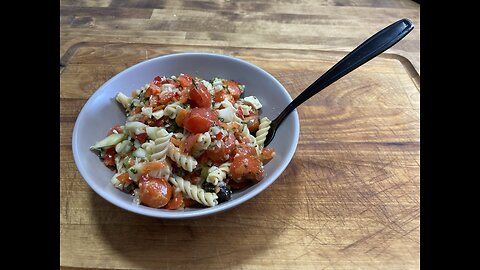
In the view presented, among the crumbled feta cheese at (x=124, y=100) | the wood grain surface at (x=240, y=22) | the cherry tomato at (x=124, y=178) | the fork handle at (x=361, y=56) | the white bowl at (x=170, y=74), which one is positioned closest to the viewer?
the white bowl at (x=170, y=74)

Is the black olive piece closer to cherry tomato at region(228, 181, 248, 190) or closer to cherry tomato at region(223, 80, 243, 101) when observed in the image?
cherry tomato at region(228, 181, 248, 190)

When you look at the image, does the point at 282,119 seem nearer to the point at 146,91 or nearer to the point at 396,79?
the point at 146,91

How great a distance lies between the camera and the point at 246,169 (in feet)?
5.70

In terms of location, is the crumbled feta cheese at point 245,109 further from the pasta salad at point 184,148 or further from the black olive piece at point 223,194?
the black olive piece at point 223,194

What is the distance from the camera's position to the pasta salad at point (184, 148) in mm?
1691

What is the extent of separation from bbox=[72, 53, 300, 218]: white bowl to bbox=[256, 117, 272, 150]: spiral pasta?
0.19 feet

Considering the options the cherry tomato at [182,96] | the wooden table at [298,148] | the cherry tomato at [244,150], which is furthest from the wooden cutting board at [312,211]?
the cherry tomato at [182,96]

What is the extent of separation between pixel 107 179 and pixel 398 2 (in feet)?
8.69

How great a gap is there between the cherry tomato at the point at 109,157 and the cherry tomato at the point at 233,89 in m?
0.63

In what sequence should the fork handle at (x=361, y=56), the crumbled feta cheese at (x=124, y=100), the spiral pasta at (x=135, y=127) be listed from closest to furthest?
the spiral pasta at (x=135, y=127)
the fork handle at (x=361, y=56)
the crumbled feta cheese at (x=124, y=100)

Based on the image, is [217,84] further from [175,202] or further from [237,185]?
[175,202]

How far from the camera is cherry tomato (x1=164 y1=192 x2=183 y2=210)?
5.51ft

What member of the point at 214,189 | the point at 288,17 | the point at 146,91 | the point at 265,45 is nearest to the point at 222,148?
the point at 214,189

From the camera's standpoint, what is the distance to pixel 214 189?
172 cm
